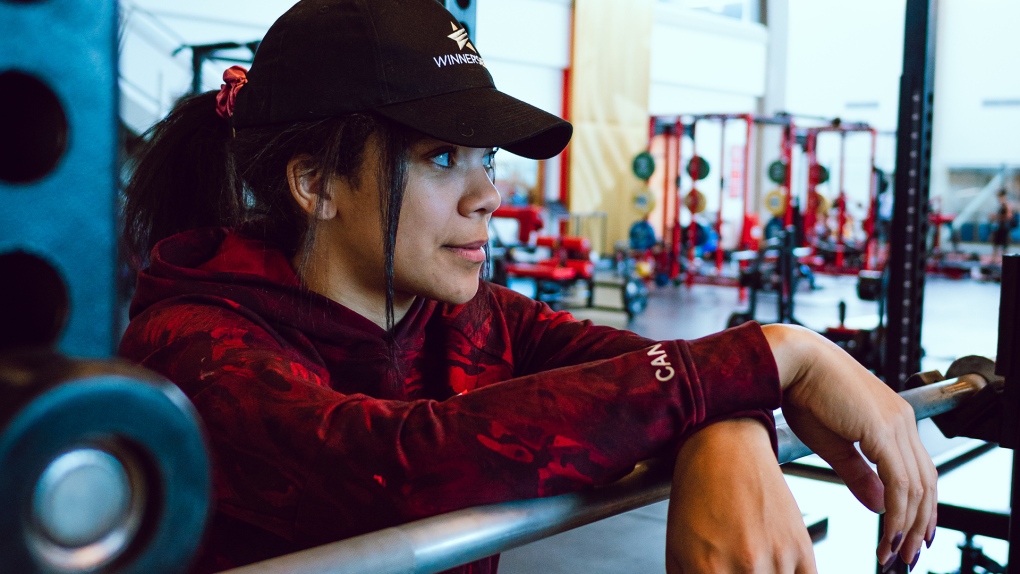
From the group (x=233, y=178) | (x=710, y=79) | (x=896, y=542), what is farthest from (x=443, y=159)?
(x=710, y=79)

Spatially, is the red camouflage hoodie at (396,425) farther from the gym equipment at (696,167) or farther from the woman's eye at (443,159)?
the gym equipment at (696,167)

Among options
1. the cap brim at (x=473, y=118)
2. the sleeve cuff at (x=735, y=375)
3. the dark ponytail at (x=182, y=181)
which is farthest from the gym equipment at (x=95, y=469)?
the dark ponytail at (x=182, y=181)

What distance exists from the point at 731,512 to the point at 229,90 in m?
0.74

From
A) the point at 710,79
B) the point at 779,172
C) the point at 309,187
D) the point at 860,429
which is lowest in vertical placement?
the point at 860,429

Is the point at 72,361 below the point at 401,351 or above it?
above

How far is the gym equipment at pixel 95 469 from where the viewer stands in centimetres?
22

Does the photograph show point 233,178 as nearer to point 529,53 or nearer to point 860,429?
point 860,429

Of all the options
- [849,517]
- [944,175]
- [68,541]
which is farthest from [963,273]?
[68,541]

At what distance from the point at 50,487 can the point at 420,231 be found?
72 centimetres

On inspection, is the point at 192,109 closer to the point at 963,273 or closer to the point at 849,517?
the point at 849,517

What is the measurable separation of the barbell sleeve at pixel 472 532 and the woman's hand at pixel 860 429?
0.13 ft

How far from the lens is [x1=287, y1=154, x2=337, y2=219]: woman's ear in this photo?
970 mm

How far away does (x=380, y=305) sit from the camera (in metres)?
1.05

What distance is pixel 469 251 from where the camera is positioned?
0.97 metres
